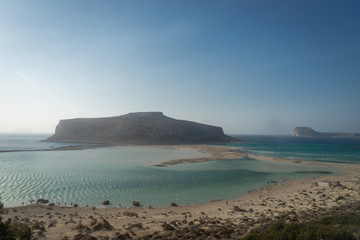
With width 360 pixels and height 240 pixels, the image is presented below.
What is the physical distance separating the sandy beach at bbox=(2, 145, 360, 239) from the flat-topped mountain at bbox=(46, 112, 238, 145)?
8357cm

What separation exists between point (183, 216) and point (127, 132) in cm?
9732

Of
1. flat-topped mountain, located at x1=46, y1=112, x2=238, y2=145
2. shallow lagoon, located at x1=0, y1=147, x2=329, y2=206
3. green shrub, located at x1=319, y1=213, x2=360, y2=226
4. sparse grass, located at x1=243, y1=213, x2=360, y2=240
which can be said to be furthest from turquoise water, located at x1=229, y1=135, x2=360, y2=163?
sparse grass, located at x1=243, y1=213, x2=360, y2=240

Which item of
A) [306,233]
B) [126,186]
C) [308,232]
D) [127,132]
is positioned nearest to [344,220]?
[308,232]

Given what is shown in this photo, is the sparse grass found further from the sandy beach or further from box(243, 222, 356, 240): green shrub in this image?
the sandy beach

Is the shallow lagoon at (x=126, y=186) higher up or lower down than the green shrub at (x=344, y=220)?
lower down

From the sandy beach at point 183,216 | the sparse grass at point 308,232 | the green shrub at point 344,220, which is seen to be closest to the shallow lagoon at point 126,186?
the sandy beach at point 183,216

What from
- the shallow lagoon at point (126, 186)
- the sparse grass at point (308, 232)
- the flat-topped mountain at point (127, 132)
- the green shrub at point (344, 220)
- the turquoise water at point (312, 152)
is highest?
the flat-topped mountain at point (127, 132)

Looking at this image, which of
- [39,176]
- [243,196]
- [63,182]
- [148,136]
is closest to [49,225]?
[63,182]

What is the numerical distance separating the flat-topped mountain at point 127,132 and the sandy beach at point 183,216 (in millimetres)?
83567

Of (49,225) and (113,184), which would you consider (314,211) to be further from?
(113,184)

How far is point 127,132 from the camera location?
10650cm

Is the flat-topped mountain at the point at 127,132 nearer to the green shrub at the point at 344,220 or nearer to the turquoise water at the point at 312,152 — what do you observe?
the turquoise water at the point at 312,152

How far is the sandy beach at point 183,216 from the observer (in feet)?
31.8

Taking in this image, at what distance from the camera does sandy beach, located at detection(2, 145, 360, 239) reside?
9702mm
